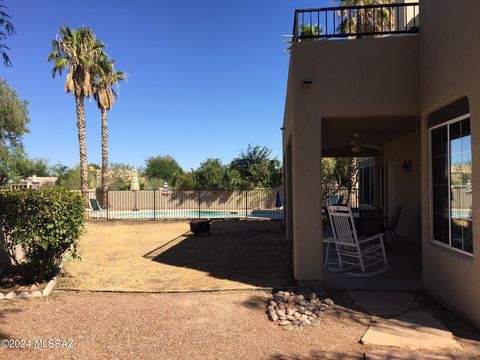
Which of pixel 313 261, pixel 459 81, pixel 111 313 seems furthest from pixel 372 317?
pixel 111 313

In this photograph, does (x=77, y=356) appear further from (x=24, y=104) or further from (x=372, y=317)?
(x=24, y=104)

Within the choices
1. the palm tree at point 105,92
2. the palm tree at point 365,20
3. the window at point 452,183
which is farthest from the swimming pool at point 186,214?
the window at point 452,183

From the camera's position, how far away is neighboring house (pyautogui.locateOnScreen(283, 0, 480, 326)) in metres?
4.22

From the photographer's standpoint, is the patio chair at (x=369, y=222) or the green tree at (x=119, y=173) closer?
the patio chair at (x=369, y=222)

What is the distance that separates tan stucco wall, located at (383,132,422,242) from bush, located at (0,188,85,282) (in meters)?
7.48

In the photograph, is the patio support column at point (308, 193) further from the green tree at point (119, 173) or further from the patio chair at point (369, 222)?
the green tree at point (119, 173)

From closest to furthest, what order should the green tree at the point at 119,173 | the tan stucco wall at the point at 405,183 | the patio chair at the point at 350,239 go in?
the patio chair at the point at 350,239 < the tan stucco wall at the point at 405,183 < the green tree at the point at 119,173

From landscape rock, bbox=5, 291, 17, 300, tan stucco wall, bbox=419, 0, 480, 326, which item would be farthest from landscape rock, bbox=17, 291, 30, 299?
tan stucco wall, bbox=419, 0, 480, 326

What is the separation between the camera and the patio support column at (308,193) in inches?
226

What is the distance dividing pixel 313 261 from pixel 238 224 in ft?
35.8

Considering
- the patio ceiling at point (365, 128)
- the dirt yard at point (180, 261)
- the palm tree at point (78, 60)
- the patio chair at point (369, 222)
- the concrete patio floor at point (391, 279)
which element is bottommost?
the dirt yard at point (180, 261)

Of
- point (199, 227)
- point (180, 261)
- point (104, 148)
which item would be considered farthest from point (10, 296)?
point (104, 148)

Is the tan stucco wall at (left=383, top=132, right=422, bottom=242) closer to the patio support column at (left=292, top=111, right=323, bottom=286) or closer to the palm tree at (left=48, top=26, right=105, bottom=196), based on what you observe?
the patio support column at (left=292, top=111, right=323, bottom=286)

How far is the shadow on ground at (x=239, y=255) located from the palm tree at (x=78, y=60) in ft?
37.0
